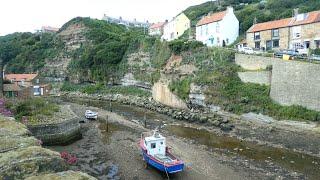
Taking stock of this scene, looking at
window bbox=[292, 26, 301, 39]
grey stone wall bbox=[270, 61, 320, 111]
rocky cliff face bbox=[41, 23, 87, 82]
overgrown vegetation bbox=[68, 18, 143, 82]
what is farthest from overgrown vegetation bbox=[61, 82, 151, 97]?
grey stone wall bbox=[270, 61, 320, 111]

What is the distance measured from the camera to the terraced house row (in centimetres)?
4441

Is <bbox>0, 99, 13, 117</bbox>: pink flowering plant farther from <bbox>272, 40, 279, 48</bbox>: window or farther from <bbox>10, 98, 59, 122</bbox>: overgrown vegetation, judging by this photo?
<bbox>272, 40, 279, 48</bbox>: window

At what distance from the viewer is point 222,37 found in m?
57.9

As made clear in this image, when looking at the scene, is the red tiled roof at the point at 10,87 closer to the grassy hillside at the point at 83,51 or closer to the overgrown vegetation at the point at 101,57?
the overgrown vegetation at the point at 101,57

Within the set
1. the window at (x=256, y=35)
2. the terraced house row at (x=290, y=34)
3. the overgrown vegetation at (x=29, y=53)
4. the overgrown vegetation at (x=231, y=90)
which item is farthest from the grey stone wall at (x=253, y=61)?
the overgrown vegetation at (x=29, y=53)

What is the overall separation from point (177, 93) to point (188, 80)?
235cm

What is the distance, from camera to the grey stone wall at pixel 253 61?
Answer: 136 ft

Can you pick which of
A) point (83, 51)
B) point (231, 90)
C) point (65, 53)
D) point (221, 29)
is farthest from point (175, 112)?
point (65, 53)

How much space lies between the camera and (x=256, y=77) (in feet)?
139

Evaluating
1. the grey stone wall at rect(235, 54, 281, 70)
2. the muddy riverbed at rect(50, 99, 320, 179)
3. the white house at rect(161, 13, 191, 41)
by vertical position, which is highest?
the white house at rect(161, 13, 191, 41)

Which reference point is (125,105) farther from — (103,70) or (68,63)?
(68,63)

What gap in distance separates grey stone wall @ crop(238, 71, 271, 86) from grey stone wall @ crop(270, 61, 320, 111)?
112 cm

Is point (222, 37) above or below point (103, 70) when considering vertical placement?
above

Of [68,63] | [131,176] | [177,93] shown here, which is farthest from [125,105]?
[68,63]
